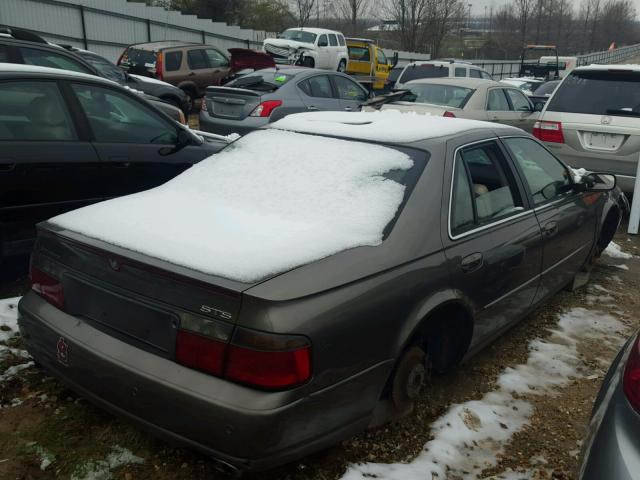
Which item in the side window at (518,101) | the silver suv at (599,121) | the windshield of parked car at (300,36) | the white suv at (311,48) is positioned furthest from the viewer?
the windshield of parked car at (300,36)

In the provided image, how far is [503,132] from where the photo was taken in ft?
12.5

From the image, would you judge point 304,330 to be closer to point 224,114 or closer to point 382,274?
point 382,274

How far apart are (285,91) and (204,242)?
7563mm

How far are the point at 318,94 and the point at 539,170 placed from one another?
6.66m

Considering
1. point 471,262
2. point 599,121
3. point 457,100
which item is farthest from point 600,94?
point 471,262

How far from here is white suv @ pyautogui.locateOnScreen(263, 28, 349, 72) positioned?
2041 centimetres

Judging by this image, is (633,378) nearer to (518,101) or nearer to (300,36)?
(518,101)

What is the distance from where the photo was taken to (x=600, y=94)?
24.1 feet

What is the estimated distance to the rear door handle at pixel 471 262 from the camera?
3027 millimetres

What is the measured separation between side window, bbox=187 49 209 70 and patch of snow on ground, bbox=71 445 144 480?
46.0 feet

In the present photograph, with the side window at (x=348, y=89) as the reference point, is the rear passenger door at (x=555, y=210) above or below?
below

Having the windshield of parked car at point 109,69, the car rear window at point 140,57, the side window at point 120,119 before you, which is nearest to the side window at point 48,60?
the windshield of parked car at point 109,69

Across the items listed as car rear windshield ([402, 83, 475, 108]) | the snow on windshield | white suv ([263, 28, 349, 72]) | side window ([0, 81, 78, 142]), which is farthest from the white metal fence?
the snow on windshield

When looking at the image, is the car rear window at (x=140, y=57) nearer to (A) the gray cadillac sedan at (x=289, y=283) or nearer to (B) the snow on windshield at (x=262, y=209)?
(A) the gray cadillac sedan at (x=289, y=283)
